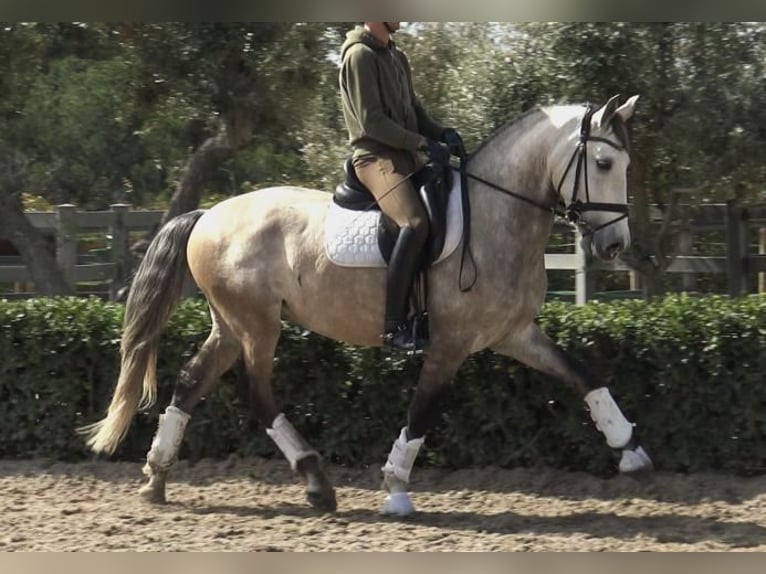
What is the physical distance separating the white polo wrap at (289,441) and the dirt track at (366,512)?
0.32 meters

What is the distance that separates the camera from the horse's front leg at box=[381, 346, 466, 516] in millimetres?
5895

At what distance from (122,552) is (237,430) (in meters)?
1.99

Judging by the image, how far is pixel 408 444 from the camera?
5.97m

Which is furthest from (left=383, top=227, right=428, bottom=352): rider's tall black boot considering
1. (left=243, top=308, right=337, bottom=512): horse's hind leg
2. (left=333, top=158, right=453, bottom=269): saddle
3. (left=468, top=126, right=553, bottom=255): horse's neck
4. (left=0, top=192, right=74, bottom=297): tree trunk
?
(left=0, top=192, right=74, bottom=297): tree trunk

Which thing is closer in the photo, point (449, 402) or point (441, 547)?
point (441, 547)

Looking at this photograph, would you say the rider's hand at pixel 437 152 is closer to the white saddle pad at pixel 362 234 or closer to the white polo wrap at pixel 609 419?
the white saddle pad at pixel 362 234

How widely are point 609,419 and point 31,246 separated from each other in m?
5.59

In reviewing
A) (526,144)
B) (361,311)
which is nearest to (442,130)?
(526,144)

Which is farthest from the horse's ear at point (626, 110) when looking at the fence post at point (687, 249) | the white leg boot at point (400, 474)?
the fence post at point (687, 249)

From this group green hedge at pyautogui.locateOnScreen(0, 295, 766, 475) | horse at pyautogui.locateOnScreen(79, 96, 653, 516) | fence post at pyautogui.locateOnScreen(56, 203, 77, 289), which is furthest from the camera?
fence post at pyautogui.locateOnScreen(56, 203, 77, 289)

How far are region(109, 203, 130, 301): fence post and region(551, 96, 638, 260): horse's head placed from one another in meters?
5.77

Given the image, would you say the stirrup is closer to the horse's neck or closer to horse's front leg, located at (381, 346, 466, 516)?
horse's front leg, located at (381, 346, 466, 516)

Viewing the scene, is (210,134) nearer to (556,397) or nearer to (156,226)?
(156,226)

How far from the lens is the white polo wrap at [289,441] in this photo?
243 inches
